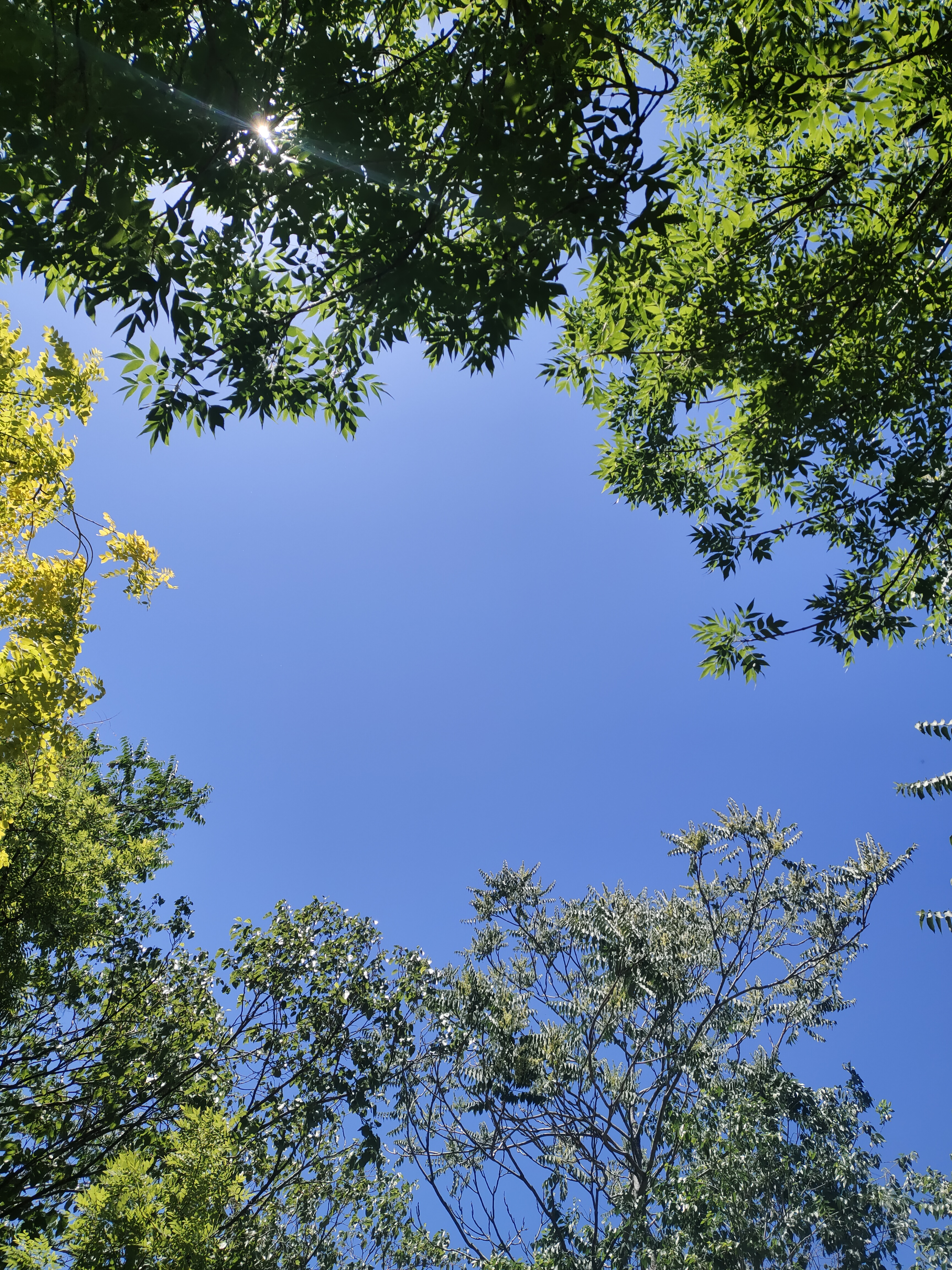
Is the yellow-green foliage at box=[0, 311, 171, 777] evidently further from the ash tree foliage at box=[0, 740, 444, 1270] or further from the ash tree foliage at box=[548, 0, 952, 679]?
the ash tree foliage at box=[548, 0, 952, 679]

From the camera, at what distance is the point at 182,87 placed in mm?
3021

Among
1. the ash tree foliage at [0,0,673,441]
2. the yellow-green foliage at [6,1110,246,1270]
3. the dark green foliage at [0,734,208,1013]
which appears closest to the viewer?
the ash tree foliage at [0,0,673,441]

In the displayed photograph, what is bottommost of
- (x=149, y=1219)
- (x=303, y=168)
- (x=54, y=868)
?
(x=149, y=1219)

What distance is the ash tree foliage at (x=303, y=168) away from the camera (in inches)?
111

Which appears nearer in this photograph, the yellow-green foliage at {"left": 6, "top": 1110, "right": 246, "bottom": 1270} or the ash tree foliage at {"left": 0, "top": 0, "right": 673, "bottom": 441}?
the ash tree foliage at {"left": 0, "top": 0, "right": 673, "bottom": 441}

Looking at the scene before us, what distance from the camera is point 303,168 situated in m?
3.88

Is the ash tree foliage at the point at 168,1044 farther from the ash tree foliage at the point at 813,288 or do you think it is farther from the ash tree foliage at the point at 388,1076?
the ash tree foliage at the point at 813,288

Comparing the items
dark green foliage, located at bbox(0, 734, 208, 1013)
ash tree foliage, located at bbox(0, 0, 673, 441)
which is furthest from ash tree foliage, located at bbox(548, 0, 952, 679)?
dark green foliage, located at bbox(0, 734, 208, 1013)

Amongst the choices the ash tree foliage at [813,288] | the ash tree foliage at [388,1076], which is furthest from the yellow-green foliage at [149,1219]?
the ash tree foliage at [813,288]

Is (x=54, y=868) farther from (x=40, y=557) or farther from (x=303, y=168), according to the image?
(x=303, y=168)

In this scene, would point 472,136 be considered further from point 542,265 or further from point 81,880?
point 81,880

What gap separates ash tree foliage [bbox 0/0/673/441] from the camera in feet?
9.27

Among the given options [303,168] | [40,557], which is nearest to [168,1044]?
[40,557]

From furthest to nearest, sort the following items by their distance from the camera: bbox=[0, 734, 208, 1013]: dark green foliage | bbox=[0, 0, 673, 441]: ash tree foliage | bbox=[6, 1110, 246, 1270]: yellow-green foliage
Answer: bbox=[0, 734, 208, 1013]: dark green foliage
bbox=[6, 1110, 246, 1270]: yellow-green foliage
bbox=[0, 0, 673, 441]: ash tree foliage
